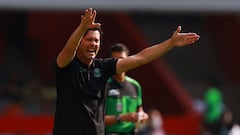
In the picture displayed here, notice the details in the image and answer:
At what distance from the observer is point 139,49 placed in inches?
750

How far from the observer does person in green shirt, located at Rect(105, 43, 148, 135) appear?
8945 mm

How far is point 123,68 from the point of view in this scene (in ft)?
22.5

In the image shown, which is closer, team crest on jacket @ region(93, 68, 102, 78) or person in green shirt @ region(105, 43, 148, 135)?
team crest on jacket @ region(93, 68, 102, 78)

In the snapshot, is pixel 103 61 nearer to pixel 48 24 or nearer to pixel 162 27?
pixel 48 24

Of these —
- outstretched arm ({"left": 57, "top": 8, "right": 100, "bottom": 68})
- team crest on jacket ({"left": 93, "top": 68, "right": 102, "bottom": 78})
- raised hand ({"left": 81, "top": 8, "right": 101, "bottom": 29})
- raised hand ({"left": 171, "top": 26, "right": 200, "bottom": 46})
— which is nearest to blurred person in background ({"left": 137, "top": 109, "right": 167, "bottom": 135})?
team crest on jacket ({"left": 93, "top": 68, "right": 102, "bottom": 78})

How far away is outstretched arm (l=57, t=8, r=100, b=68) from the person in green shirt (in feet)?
7.54

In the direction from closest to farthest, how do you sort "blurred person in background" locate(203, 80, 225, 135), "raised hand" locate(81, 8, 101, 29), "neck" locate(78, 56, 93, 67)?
"raised hand" locate(81, 8, 101, 29) → "neck" locate(78, 56, 93, 67) → "blurred person in background" locate(203, 80, 225, 135)

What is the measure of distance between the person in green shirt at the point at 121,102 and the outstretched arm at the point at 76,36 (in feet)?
7.54

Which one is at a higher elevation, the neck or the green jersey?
the neck

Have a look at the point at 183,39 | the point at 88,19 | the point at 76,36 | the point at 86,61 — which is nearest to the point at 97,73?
the point at 86,61

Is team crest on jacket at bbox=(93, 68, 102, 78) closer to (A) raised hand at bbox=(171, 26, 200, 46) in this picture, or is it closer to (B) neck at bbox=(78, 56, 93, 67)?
(B) neck at bbox=(78, 56, 93, 67)

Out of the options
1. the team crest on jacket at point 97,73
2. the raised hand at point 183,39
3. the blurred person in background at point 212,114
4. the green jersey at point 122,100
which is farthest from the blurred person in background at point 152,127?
the raised hand at point 183,39

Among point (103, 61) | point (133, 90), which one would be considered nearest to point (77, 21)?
point (133, 90)

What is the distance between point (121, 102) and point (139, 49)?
989 cm
